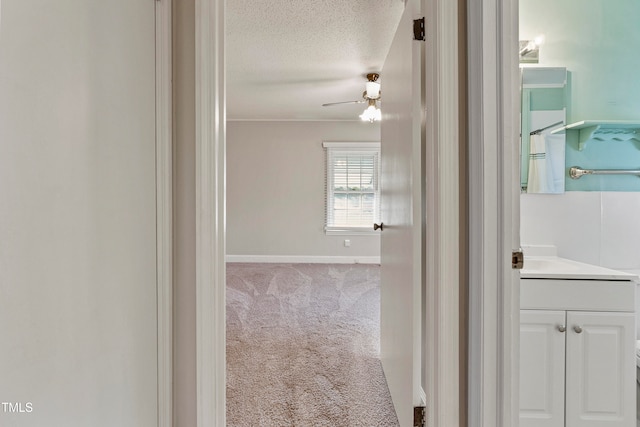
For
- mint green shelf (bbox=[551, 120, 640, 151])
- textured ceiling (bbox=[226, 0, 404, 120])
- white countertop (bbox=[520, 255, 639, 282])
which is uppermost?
textured ceiling (bbox=[226, 0, 404, 120])

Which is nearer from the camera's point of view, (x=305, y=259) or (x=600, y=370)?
(x=600, y=370)

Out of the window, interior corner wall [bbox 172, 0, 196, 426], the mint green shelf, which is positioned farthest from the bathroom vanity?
the window

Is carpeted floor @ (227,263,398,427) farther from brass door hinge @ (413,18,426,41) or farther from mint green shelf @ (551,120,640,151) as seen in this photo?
mint green shelf @ (551,120,640,151)

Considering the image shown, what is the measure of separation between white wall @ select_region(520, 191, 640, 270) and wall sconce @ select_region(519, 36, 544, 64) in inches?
33.0

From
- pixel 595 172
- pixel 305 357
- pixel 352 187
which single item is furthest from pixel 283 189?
pixel 595 172

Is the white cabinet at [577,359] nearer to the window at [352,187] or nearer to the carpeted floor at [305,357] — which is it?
the carpeted floor at [305,357]

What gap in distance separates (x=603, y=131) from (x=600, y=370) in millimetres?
1404

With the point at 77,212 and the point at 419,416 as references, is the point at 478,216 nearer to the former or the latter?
the point at 419,416

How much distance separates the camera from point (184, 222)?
124cm

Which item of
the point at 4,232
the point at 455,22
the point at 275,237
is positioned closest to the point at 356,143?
the point at 275,237

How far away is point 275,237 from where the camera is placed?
5.94 meters

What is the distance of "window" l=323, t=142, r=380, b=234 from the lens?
5.87m

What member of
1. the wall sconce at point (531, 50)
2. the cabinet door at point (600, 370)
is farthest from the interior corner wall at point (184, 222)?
the wall sconce at point (531, 50)

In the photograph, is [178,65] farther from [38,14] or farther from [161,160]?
Result: [38,14]
